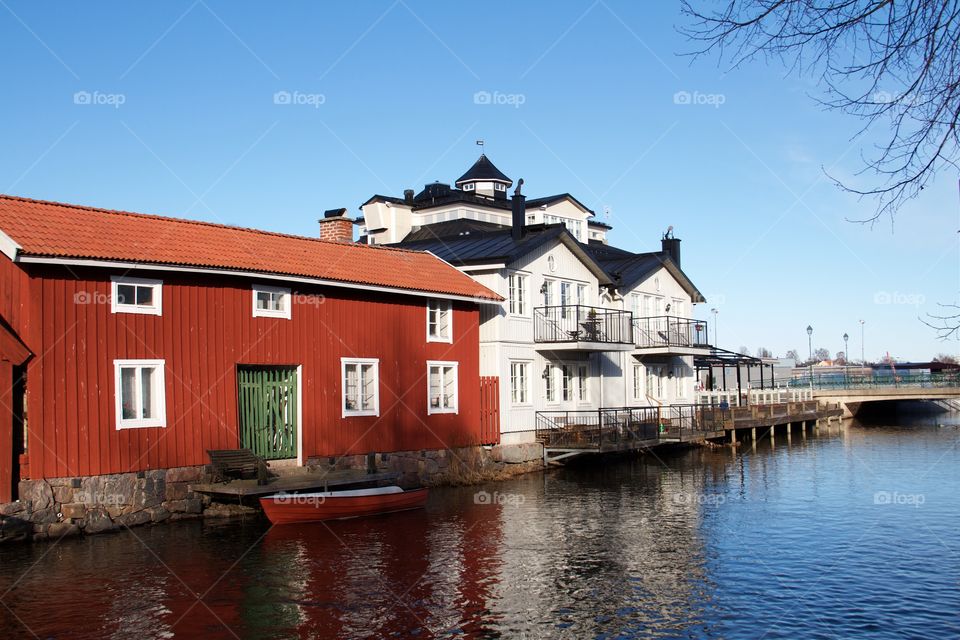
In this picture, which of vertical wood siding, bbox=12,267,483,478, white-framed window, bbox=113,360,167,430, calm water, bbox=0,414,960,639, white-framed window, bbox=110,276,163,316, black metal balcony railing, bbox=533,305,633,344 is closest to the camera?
calm water, bbox=0,414,960,639

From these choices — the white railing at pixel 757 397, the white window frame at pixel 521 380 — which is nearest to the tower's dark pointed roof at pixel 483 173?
the white railing at pixel 757 397

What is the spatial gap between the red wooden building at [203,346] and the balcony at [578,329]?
513 centimetres

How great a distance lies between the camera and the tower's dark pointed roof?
5712 centimetres

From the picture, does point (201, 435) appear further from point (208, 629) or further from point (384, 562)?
point (208, 629)

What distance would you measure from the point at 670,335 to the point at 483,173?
68.3 ft

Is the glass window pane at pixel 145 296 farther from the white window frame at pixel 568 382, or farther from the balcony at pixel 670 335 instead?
the balcony at pixel 670 335

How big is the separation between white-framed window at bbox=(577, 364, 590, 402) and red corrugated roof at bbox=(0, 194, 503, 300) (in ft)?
26.5

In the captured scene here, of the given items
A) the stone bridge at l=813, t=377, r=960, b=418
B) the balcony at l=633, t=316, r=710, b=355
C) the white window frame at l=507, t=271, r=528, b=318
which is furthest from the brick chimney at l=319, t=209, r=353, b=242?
the stone bridge at l=813, t=377, r=960, b=418

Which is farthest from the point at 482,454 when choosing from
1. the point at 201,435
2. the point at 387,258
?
the point at 201,435

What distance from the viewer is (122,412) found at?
1995 centimetres

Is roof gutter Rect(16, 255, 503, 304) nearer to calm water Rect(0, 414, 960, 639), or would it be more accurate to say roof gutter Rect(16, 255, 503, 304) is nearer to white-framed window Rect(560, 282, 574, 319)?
calm water Rect(0, 414, 960, 639)

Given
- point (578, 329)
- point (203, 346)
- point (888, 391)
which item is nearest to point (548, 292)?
point (578, 329)

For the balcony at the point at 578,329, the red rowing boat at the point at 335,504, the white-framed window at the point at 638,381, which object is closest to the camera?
the red rowing boat at the point at 335,504

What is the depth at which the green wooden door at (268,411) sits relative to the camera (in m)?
22.7
